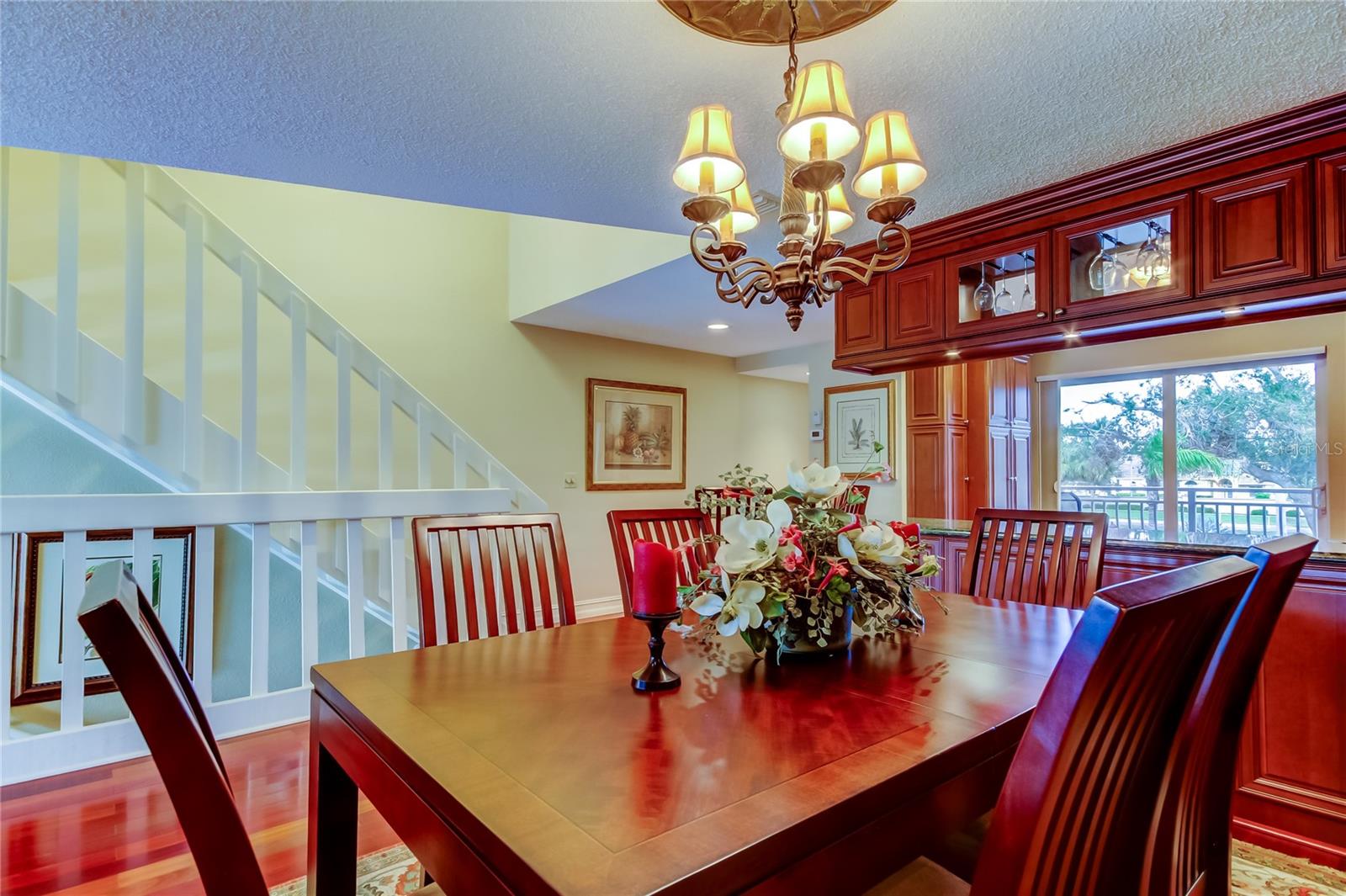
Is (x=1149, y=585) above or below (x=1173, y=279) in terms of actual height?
below

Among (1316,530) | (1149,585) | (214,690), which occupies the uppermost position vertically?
(1149,585)

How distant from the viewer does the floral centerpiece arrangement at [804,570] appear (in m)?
1.17

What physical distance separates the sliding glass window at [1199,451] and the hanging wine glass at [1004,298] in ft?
7.91

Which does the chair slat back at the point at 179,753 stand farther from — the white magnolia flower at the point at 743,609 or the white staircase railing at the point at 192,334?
the white staircase railing at the point at 192,334

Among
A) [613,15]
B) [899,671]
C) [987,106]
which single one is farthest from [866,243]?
Answer: [899,671]

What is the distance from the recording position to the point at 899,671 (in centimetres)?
119

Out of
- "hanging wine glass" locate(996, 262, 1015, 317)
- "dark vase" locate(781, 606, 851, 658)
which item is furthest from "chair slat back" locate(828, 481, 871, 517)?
"hanging wine glass" locate(996, 262, 1015, 317)

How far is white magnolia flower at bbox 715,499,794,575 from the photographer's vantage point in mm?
1188

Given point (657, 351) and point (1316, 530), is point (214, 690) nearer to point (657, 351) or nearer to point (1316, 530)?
point (657, 351)

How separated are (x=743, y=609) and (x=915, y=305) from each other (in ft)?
7.18

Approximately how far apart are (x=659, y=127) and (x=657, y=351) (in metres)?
3.64

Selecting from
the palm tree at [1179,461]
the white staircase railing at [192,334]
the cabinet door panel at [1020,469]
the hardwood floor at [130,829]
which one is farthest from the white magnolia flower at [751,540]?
the palm tree at [1179,461]

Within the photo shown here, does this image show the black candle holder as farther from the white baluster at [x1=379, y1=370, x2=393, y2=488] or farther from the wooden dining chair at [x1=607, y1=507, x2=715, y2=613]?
the white baluster at [x1=379, y1=370, x2=393, y2=488]

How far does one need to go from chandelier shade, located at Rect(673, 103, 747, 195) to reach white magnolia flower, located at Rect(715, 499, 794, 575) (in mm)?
869
